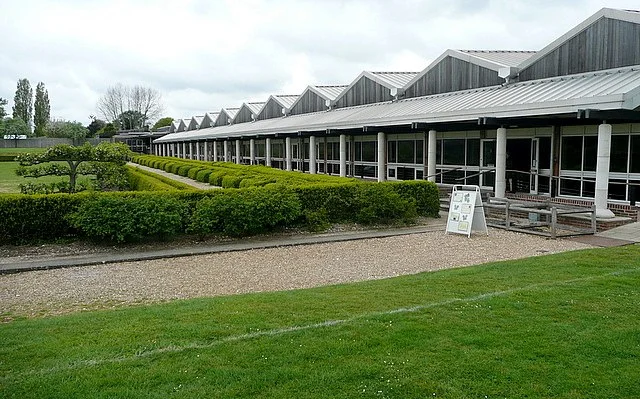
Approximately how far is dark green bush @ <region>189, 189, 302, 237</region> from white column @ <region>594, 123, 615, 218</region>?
24.2 feet

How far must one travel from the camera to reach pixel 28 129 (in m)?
108

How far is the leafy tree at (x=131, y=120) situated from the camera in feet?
405

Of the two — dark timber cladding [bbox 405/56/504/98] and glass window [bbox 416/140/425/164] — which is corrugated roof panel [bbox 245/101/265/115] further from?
glass window [bbox 416/140/425/164]

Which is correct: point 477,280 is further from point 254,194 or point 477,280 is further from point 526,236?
point 254,194

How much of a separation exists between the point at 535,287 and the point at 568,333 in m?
1.90

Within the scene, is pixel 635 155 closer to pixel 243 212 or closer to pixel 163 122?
pixel 243 212

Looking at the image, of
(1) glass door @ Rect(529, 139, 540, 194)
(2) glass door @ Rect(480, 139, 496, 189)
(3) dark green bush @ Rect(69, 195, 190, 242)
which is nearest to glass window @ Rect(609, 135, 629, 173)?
(1) glass door @ Rect(529, 139, 540, 194)

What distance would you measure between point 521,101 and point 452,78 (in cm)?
771

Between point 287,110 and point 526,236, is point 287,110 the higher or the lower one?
the higher one

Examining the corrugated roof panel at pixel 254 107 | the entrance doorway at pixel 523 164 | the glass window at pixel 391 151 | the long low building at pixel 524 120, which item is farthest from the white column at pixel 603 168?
the corrugated roof panel at pixel 254 107

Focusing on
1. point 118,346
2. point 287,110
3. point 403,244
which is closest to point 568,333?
point 118,346

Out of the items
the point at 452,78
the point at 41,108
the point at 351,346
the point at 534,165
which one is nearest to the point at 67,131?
the point at 41,108

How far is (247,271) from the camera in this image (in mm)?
10023

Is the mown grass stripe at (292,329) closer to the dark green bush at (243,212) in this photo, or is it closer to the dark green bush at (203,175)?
the dark green bush at (243,212)
